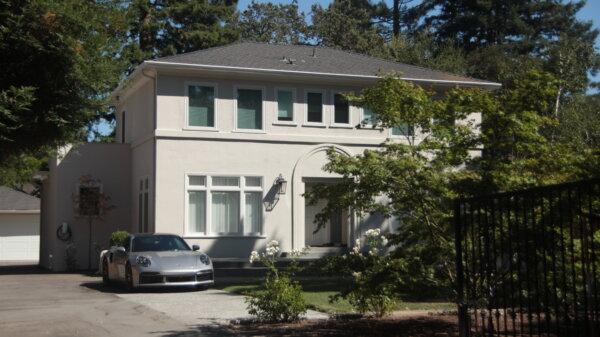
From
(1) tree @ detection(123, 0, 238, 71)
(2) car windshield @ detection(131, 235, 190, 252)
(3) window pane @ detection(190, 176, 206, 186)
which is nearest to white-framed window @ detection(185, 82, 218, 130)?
(3) window pane @ detection(190, 176, 206, 186)

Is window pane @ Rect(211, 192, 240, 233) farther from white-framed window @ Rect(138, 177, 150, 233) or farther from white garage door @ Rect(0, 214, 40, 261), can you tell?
white garage door @ Rect(0, 214, 40, 261)

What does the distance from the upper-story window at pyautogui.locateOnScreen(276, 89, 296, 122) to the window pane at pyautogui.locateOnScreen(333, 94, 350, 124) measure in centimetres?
148

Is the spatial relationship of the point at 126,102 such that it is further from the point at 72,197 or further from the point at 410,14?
the point at 410,14

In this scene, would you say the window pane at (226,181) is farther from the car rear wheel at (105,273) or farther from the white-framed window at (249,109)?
the car rear wheel at (105,273)

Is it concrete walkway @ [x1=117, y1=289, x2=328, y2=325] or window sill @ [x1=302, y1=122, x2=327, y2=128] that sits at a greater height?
window sill @ [x1=302, y1=122, x2=327, y2=128]

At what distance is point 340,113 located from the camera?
25406mm

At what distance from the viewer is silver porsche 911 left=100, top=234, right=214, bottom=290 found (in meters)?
17.0

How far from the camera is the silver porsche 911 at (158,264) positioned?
669 inches

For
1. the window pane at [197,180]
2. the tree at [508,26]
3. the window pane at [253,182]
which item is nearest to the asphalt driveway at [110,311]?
the window pane at [197,180]

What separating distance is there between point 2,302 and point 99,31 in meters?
7.70

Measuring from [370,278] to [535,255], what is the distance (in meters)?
3.04

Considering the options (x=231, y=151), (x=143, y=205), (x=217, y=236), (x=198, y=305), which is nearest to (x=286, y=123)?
(x=231, y=151)

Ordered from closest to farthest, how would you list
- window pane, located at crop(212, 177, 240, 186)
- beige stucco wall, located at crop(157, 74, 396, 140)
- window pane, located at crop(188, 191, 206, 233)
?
beige stucco wall, located at crop(157, 74, 396, 140) < window pane, located at crop(188, 191, 206, 233) < window pane, located at crop(212, 177, 240, 186)

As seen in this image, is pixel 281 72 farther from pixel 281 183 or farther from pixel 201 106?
pixel 281 183
